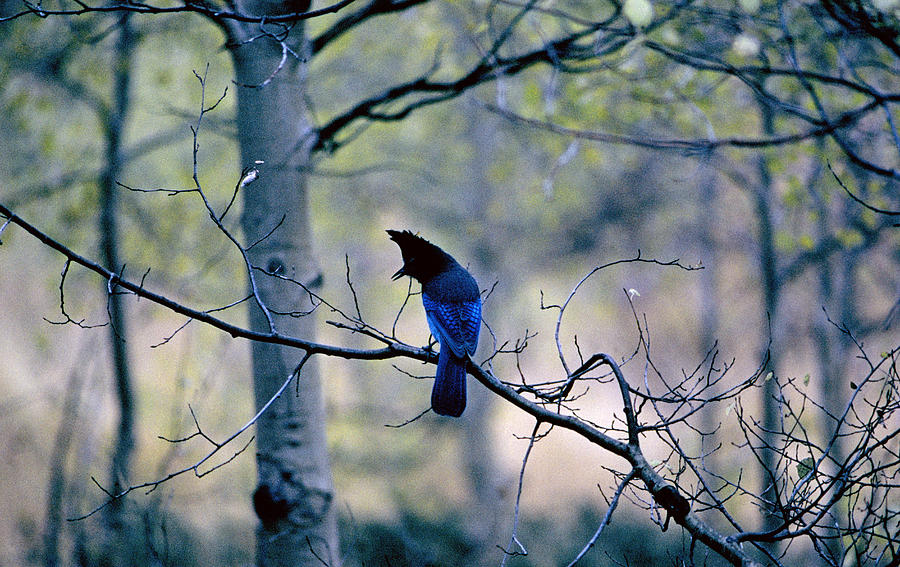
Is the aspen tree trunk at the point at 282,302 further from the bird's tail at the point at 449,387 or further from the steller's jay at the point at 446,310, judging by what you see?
the bird's tail at the point at 449,387

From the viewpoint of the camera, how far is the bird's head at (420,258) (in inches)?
171

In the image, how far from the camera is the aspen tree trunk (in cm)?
384

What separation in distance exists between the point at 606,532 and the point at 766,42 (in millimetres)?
5130

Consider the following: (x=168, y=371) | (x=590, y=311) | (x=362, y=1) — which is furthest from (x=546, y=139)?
(x=590, y=311)

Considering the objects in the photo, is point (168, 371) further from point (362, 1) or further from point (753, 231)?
point (753, 231)

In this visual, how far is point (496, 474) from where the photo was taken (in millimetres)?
13727

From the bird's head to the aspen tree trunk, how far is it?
526 millimetres

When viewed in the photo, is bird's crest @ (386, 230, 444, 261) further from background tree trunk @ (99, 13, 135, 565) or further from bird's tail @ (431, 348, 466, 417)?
background tree trunk @ (99, 13, 135, 565)

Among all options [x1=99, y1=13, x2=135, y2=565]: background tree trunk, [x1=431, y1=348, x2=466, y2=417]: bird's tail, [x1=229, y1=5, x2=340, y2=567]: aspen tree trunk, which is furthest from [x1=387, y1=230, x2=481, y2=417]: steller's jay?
[x1=99, y1=13, x2=135, y2=565]: background tree trunk

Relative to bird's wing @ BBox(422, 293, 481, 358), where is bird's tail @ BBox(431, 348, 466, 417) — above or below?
below

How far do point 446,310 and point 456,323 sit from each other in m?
0.24

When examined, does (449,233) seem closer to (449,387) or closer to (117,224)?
(117,224)

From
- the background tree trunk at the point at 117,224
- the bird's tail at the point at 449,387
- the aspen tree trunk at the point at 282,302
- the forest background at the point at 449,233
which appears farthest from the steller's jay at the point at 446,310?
the background tree trunk at the point at 117,224

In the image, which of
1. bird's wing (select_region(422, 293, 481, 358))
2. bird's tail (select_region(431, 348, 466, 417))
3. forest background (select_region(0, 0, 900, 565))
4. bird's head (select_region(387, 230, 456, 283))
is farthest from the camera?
bird's head (select_region(387, 230, 456, 283))
